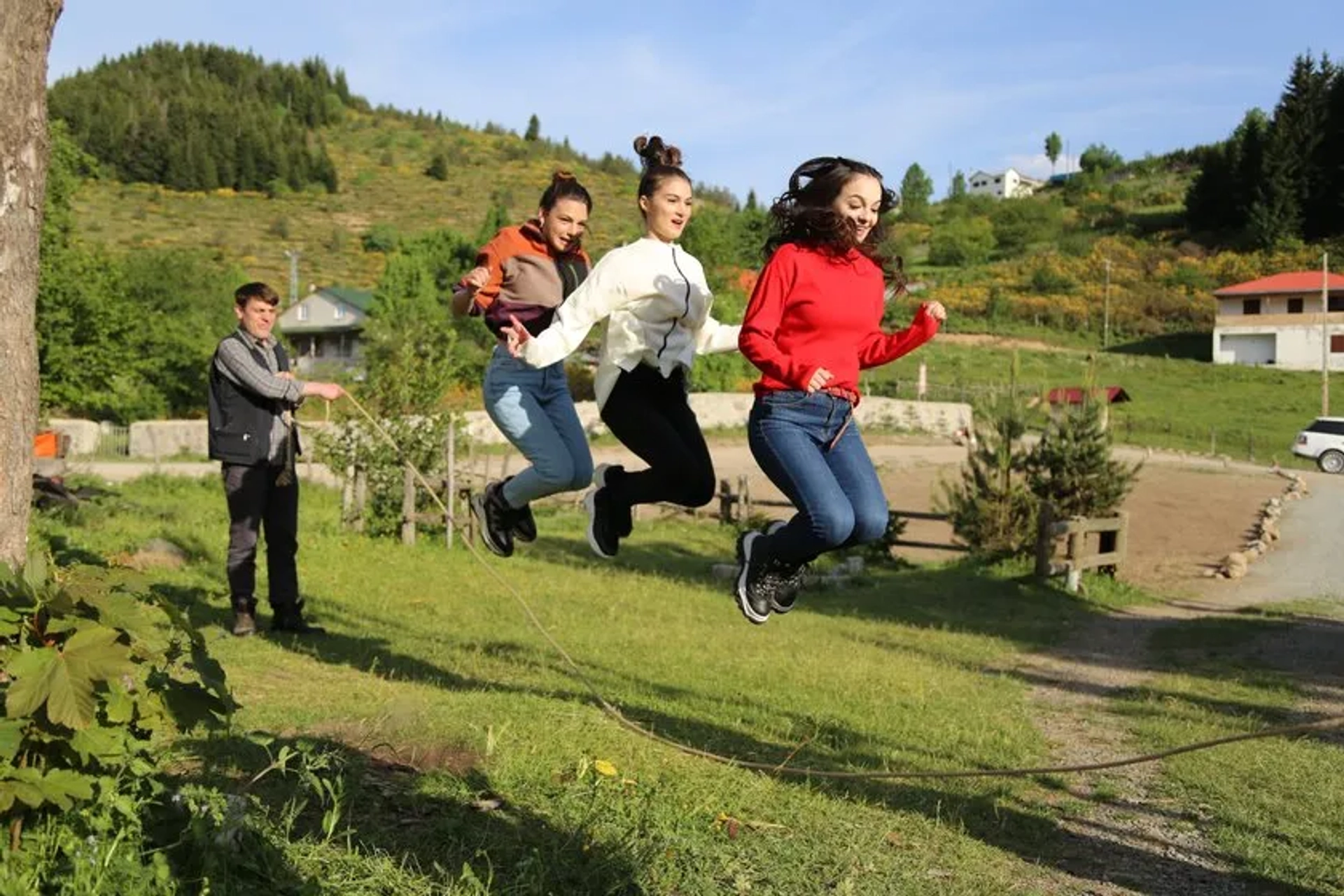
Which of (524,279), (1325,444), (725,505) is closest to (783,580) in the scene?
(524,279)

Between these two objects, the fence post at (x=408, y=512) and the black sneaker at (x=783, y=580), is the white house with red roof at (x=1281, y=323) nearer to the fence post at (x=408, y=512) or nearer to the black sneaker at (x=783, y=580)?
the fence post at (x=408, y=512)

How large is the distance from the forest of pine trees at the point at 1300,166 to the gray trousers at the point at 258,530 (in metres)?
94.9

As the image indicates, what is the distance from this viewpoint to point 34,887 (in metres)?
3.34

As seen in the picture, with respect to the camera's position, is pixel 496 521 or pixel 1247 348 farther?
pixel 1247 348

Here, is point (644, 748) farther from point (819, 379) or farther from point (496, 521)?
point (819, 379)

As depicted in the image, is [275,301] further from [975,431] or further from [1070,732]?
[975,431]

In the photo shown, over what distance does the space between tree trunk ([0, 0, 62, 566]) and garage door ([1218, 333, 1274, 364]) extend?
71.5m

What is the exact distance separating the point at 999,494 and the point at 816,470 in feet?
50.9

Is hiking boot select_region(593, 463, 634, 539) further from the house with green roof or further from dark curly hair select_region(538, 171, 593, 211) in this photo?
the house with green roof

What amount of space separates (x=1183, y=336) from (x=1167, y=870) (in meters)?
77.1

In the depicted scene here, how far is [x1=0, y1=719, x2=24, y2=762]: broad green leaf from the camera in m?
3.29

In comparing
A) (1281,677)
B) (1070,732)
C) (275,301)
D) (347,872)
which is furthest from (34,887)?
(1281,677)

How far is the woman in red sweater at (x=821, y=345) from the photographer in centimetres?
500

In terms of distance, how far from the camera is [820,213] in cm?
512
